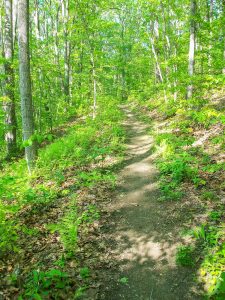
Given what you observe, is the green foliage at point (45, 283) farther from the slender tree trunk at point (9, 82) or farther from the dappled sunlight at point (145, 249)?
the slender tree trunk at point (9, 82)

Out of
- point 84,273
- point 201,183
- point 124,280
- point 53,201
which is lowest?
point 124,280

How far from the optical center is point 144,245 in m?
4.74

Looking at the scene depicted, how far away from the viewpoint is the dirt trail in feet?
12.4

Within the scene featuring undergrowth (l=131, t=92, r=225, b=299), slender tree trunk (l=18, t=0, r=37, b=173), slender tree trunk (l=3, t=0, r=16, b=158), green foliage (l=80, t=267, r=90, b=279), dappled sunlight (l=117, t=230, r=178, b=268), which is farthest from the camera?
slender tree trunk (l=3, t=0, r=16, b=158)

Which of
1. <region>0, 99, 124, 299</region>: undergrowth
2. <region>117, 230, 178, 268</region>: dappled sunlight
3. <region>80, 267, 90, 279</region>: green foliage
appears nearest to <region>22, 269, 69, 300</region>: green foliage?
<region>0, 99, 124, 299</region>: undergrowth

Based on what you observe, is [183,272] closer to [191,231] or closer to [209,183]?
[191,231]

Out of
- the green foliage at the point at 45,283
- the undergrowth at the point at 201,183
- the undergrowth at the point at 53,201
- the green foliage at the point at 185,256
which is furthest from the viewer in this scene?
→ the green foliage at the point at 185,256

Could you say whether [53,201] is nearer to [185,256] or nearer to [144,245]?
[144,245]

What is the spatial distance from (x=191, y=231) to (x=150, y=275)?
4.16 ft

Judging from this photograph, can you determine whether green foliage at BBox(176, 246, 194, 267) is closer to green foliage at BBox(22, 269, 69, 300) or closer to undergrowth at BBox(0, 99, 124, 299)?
undergrowth at BBox(0, 99, 124, 299)

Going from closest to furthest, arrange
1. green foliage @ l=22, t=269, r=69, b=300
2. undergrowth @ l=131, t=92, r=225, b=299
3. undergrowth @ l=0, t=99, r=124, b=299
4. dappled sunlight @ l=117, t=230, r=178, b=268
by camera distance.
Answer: green foliage @ l=22, t=269, r=69, b=300
undergrowth @ l=0, t=99, r=124, b=299
undergrowth @ l=131, t=92, r=225, b=299
dappled sunlight @ l=117, t=230, r=178, b=268

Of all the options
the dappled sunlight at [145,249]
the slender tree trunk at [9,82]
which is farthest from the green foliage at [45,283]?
the slender tree trunk at [9,82]

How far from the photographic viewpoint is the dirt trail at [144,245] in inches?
149

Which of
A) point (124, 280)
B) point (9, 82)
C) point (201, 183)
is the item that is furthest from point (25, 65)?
point (124, 280)
